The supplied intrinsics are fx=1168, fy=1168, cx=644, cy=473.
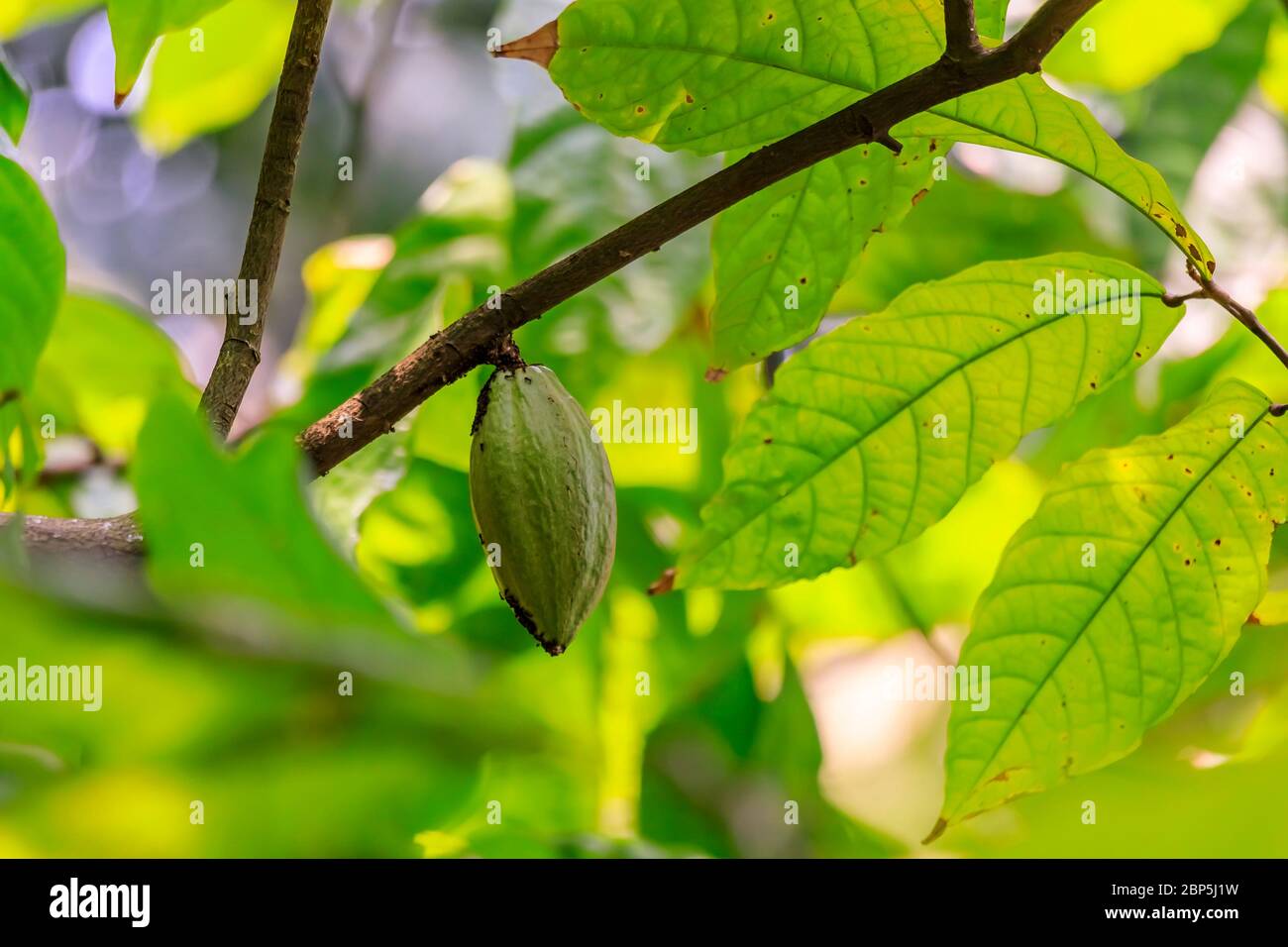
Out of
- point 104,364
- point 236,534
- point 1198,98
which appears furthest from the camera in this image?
point 1198,98

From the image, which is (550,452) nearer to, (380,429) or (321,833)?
(380,429)

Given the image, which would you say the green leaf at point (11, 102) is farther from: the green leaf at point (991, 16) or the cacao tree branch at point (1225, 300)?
the cacao tree branch at point (1225, 300)

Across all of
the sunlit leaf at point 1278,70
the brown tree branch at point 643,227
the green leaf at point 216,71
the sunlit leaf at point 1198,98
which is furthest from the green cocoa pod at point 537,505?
the sunlit leaf at point 1278,70

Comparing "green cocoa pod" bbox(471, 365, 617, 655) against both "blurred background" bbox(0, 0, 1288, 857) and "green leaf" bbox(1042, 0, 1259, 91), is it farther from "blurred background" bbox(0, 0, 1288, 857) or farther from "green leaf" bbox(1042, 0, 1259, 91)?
"green leaf" bbox(1042, 0, 1259, 91)

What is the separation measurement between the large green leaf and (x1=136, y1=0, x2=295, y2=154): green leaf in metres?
0.69

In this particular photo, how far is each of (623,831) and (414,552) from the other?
279 millimetres

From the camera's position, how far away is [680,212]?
0.46 meters

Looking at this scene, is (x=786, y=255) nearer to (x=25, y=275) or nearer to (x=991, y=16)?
(x=991, y=16)

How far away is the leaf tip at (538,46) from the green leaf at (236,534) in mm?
338

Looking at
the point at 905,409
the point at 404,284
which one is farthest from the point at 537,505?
the point at 404,284

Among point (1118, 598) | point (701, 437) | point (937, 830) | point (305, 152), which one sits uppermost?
point (305, 152)

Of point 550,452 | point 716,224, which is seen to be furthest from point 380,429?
point 716,224

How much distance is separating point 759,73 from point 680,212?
0.11 meters

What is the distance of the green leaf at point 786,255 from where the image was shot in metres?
0.60
